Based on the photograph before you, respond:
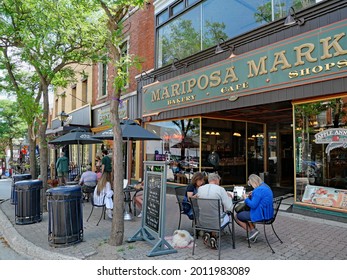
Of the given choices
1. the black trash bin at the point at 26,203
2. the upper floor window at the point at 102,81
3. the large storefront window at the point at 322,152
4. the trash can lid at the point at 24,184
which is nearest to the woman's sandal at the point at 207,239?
the large storefront window at the point at 322,152

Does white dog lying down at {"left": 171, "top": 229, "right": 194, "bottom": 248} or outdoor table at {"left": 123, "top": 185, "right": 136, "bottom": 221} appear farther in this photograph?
outdoor table at {"left": 123, "top": 185, "right": 136, "bottom": 221}

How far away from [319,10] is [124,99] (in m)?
9.39

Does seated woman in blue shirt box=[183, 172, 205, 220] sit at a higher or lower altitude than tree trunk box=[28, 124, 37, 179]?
lower

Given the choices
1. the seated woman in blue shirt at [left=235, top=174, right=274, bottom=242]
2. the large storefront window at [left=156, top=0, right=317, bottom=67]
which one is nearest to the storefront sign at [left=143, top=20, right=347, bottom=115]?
the large storefront window at [left=156, top=0, right=317, bottom=67]

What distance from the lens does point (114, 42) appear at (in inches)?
197

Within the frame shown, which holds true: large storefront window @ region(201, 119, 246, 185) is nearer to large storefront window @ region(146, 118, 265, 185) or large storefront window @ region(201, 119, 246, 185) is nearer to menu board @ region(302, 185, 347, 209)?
large storefront window @ region(146, 118, 265, 185)

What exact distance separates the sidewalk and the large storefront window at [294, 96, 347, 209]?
65 centimetres

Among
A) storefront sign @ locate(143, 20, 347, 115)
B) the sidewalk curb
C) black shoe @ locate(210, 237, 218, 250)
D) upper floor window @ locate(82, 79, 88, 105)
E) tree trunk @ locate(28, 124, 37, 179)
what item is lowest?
the sidewalk curb

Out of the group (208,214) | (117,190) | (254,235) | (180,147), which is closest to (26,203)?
(117,190)

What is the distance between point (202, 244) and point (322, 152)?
4.01m

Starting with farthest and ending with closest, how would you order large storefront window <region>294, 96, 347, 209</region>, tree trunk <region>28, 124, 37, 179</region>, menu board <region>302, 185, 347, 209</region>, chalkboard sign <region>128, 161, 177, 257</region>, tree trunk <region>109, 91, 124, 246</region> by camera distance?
tree trunk <region>28, 124, 37, 179</region> < large storefront window <region>294, 96, 347, 209</region> < menu board <region>302, 185, 347, 209</region> < tree trunk <region>109, 91, 124, 246</region> < chalkboard sign <region>128, 161, 177, 257</region>

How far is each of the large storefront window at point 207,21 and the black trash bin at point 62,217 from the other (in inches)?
264

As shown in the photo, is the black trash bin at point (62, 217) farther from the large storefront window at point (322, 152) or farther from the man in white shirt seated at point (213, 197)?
the large storefront window at point (322, 152)

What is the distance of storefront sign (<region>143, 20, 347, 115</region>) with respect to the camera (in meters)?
5.97
